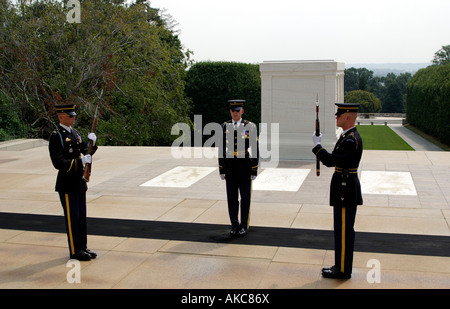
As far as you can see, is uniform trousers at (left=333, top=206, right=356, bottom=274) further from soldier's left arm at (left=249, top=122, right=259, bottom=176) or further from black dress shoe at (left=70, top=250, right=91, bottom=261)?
black dress shoe at (left=70, top=250, right=91, bottom=261)

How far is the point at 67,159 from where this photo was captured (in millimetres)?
5168

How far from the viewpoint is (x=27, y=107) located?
18.1m

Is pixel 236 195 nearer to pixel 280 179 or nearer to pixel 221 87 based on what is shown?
pixel 280 179

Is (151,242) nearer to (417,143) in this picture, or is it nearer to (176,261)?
(176,261)

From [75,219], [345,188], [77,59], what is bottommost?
[75,219]

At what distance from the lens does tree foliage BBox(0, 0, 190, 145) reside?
1739 centimetres

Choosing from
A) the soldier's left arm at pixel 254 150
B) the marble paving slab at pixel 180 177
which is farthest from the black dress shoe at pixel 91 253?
the marble paving slab at pixel 180 177

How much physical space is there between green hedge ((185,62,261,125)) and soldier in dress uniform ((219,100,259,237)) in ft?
74.5

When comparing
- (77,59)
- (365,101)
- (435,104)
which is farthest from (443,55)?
(77,59)

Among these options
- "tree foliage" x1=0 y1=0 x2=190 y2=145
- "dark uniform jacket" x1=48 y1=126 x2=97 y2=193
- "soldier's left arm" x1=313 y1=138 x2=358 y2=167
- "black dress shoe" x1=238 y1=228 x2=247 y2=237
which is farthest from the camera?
"tree foliage" x1=0 y1=0 x2=190 y2=145

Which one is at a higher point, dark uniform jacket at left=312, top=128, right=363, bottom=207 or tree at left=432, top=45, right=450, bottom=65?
tree at left=432, top=45, right=450, bottom=65

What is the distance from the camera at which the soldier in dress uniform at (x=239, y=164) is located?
5961 millimetres

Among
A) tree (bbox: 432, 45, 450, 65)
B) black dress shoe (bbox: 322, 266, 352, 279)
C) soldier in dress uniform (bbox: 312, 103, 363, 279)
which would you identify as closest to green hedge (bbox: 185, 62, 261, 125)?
soldier in dress uniform (bbox: 312, 103, 363, 279)

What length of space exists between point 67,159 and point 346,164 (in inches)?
101
